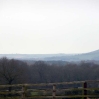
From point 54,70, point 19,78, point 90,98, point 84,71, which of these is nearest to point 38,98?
point 90,98

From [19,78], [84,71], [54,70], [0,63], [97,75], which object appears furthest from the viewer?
[54,70]

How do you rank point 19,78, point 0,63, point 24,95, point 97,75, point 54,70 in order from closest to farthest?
1. point 24,95
2. point 19,78
3. point 0,63
4. point 97,75
5. point 54,70

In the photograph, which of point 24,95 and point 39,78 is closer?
point 24,95

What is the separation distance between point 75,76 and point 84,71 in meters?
2.41

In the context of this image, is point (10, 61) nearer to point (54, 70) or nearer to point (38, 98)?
point (54, 70)

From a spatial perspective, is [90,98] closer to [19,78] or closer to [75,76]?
[19,78]

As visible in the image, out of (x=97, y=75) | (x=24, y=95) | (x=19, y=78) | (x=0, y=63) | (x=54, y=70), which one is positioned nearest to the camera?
(x=24, y=95)

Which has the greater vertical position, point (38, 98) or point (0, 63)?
point (0, 63)

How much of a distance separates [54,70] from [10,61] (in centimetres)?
1840

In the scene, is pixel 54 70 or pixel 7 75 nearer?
pixel 7 75

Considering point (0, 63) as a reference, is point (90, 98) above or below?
below

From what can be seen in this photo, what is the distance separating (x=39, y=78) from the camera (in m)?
58.4

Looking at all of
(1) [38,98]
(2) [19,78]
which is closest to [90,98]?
(1) [38,98]

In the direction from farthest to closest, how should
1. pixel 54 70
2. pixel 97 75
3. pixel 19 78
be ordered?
pixel 54 70 → pixel 97 75 → pixel 19 78
